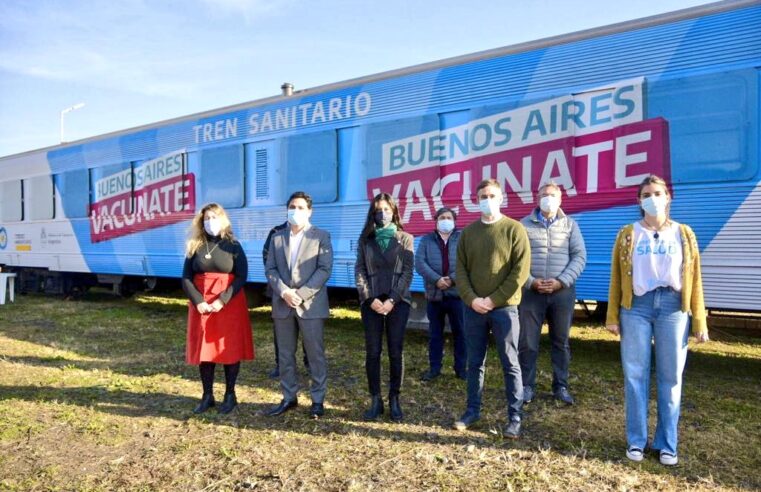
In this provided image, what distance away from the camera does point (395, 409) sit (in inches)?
170

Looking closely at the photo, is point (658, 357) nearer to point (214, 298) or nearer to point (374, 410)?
point (374, 410)

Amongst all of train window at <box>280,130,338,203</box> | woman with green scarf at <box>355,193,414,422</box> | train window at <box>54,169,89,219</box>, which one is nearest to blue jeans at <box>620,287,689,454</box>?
woman with green scarf at <box>355,193,414,422</box>

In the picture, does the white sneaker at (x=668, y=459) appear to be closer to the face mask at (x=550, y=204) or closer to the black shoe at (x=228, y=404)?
the face mask at (x=550, y=204)

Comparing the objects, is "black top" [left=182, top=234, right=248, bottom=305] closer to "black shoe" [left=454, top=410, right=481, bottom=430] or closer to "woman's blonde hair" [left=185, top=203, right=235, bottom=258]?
"woman's blonde hair" [left=185, top=203, right=235, bottom=258]

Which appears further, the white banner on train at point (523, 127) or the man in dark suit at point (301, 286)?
the white banner on train at point (523, 127)


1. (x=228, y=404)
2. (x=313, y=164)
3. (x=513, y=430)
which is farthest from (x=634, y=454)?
(x=313, y=164)

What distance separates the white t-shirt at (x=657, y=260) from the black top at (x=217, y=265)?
2690 millimetres

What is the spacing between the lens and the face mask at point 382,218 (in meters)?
4.23

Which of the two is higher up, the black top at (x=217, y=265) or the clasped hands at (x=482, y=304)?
the black top at (x=217, y=265)

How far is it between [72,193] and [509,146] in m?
8.02

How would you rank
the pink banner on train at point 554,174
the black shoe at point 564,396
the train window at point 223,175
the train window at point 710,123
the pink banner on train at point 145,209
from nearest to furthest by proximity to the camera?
the black shoe at point 564,396, the train window at point 710,123, the pink banner on train at point 554,174, the train window at point 223,175, the pink banner on train at point 145,209

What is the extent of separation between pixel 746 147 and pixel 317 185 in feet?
14.4

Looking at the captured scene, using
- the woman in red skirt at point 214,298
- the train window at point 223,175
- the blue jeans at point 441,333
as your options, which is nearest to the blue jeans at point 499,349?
the blue jeans at point 441,333

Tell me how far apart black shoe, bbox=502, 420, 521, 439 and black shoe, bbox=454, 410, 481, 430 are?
0.24 m
